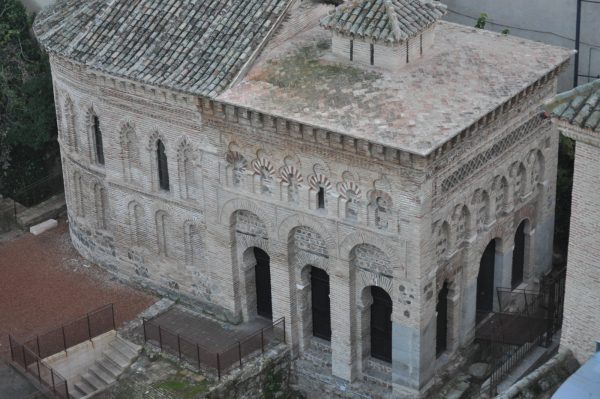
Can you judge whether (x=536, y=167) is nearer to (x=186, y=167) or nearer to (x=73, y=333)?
(x=186, y=167)

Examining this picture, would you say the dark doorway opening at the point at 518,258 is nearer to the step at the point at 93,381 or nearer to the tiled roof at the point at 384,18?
the tiled roof at the point at 384,18

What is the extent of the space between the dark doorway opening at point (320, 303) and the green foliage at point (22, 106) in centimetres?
1386

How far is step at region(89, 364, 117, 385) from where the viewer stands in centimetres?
3366

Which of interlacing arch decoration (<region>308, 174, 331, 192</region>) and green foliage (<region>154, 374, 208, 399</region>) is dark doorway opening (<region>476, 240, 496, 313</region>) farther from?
green foliage (<region>154, 374, 208, 399</region>)

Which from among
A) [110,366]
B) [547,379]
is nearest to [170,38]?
[110,366]

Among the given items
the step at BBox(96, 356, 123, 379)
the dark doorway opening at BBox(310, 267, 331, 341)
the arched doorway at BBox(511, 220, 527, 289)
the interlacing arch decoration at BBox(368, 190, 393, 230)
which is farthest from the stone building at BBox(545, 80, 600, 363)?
the step at BBox(96, 356, 123, 379)

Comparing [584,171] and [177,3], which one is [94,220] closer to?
[177,3]

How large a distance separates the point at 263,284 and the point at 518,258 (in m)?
7.43

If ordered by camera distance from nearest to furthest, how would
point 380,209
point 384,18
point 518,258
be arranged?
point 380,209 → point 384,18 → point 518,258

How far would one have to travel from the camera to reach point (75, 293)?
120ft

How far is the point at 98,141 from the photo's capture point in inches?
1422

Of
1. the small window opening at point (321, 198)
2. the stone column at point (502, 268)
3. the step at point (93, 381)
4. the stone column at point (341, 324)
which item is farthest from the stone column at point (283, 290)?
the stone column at point (502, 268)

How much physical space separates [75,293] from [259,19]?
10.4 metres

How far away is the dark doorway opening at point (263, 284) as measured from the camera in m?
33.8
